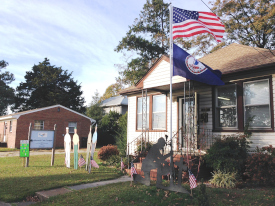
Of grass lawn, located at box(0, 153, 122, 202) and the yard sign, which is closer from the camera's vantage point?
grass lawn, located at box(0, 153, 122, 202)

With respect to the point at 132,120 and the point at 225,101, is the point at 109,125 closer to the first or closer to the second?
the point at 132,120

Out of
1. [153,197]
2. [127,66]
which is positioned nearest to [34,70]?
[127,66]

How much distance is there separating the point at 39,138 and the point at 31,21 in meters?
5.37

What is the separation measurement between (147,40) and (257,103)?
735 inches

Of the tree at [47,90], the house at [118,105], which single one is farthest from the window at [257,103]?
the tree at [47,90]

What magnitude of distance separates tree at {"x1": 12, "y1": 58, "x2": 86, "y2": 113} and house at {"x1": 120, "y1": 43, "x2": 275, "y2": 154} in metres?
31.5

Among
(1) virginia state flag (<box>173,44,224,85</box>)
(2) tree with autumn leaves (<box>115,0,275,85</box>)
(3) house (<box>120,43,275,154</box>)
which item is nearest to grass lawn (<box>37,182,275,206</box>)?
(3) house (<box>120,43,275,154</box>)

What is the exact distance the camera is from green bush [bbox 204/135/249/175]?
292 inches

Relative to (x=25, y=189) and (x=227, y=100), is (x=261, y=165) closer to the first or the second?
(x=227, y=100)

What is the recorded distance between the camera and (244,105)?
29.1 feet

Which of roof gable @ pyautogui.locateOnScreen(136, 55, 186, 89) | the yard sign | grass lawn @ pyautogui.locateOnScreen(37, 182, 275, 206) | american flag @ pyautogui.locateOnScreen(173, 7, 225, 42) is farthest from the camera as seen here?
the yard sign

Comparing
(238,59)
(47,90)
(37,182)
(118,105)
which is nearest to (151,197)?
(37,182)

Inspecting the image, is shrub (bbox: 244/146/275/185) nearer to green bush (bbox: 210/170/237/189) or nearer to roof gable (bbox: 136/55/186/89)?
green bush (bbox: 210/170/237/189)

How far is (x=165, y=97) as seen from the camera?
11789 mm
